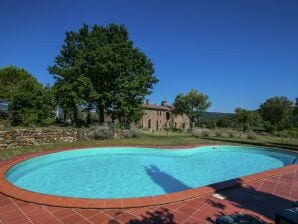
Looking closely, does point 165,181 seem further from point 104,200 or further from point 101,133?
point 101,133

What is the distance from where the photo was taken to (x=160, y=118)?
40938mm

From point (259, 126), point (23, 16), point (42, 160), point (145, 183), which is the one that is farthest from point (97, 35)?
point (259, 126)

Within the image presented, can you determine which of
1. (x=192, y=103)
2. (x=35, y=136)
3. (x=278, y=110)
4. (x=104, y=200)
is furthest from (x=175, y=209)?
(x=278, y=110)

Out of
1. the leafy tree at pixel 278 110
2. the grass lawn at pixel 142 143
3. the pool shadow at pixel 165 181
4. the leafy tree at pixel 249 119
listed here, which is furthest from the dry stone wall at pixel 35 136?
the leafy tree at pixel 278 110

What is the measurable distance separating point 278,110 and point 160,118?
2179 centimetres

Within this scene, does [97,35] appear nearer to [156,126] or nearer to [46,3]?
[46,3]

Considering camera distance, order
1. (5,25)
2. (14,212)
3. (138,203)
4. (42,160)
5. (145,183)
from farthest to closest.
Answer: (5,25) < (42,160) < (145,183) < (138,203) < (14,212)

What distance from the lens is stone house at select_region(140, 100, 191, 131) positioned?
38312 mm

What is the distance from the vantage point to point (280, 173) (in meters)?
6.62

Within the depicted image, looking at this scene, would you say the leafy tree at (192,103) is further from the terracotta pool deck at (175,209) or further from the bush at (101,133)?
the terracotta pool deck at (175,209)

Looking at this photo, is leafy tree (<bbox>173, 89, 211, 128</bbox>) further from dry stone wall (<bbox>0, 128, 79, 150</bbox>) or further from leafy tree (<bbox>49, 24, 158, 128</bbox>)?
dry stone wall (<bbox>0, 128, 79, 150</bbox>)

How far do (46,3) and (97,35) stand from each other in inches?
282

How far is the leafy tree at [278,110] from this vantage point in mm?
39625

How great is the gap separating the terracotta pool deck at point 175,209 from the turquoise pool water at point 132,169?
1.96 meters
